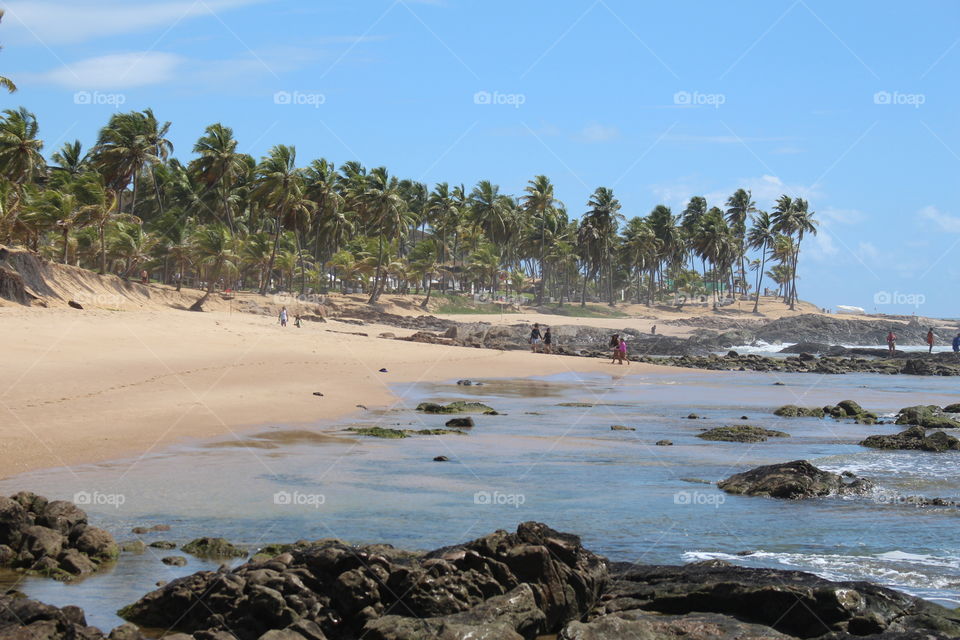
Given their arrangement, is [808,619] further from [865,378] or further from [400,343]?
[865,378]

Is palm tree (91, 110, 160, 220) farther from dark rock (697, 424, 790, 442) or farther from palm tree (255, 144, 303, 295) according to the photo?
dark rock (697, 424, 790, 442)

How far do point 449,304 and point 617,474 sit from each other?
64092 mm

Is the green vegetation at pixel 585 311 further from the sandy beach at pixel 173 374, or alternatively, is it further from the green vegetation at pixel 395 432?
the green vegetation at pixel 395 432

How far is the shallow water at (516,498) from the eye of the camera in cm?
862

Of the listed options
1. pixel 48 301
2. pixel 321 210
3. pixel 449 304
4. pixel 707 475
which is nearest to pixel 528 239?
pixel 449 304

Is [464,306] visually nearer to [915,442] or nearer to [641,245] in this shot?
[641,245]

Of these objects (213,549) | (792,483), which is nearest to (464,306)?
(792,483)

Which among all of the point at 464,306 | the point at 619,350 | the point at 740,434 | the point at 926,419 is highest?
the point at 464,306

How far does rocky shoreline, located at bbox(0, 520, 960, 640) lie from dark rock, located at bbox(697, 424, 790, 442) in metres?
10.6

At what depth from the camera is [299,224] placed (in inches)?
2534

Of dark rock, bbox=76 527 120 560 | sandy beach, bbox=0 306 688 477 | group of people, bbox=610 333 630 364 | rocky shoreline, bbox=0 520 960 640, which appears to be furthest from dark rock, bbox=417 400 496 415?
group of people, bbox=610 333 630 364

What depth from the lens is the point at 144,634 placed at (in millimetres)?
6023

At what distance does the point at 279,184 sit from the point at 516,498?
2072 inches

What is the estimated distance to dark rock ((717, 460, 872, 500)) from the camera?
1184 cm
